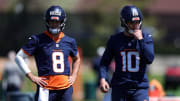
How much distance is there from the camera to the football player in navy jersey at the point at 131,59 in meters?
6.63

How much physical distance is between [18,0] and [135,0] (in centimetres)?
859

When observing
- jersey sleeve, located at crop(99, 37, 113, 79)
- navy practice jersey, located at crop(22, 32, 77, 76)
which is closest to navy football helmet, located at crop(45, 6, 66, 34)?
navy practice jersey, located at crop(22, 32, 77, 76)

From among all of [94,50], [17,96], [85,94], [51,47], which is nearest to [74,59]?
[51,47]

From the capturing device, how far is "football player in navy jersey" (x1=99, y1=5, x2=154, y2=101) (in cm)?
663

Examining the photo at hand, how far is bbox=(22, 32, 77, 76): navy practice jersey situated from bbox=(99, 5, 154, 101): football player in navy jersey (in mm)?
632

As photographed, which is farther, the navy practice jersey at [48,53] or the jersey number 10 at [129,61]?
the navy practice jersey at [48,53]

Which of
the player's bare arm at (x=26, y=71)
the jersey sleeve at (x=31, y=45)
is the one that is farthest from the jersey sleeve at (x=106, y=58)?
the jersey sleeve at (x=31, y=45)

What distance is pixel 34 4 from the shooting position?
38.6 metres

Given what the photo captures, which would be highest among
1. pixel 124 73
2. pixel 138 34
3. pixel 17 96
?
pixel 138 34

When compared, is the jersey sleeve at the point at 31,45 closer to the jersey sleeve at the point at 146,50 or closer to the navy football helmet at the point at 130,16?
the navy football helmet at the point at 130,16

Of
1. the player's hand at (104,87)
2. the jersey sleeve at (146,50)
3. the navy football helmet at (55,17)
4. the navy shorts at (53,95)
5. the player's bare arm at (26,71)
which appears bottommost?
the navy shorts at (53,95)

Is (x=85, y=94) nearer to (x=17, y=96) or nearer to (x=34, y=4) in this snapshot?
(x=17, y=96)

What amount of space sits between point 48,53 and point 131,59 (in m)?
1.13

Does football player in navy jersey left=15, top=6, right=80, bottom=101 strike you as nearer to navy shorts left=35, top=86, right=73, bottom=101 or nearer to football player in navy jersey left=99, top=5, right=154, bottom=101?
navy shorts left=35, top=86, right=73, bottom=101
